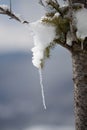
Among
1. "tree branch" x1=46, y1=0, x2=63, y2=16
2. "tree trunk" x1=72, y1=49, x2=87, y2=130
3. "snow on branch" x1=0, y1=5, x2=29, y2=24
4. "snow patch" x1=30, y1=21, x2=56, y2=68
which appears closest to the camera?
"tree trunk" x1=72, y1=49, x2=87, y2=130

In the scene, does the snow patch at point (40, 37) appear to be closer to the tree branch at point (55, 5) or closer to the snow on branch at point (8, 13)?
the tree branch at point (55, 5)

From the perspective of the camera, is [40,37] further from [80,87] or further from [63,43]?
[80,87]

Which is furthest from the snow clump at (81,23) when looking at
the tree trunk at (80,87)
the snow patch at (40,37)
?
the snow patch at (40,37)

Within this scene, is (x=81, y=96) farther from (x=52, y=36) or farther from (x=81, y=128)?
(x=52, y=36)

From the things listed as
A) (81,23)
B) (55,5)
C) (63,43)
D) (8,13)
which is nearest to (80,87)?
(63,43)

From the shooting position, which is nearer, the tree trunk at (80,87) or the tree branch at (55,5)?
the tree trunk at (80,87)

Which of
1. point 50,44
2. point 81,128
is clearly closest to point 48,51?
point 50,44

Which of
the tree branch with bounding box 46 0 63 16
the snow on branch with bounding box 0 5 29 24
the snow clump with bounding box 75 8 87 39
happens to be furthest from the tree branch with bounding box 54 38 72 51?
the snow on branch with bounding box 0 5 29 24

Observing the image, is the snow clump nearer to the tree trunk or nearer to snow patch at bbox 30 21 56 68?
the tree trunk
